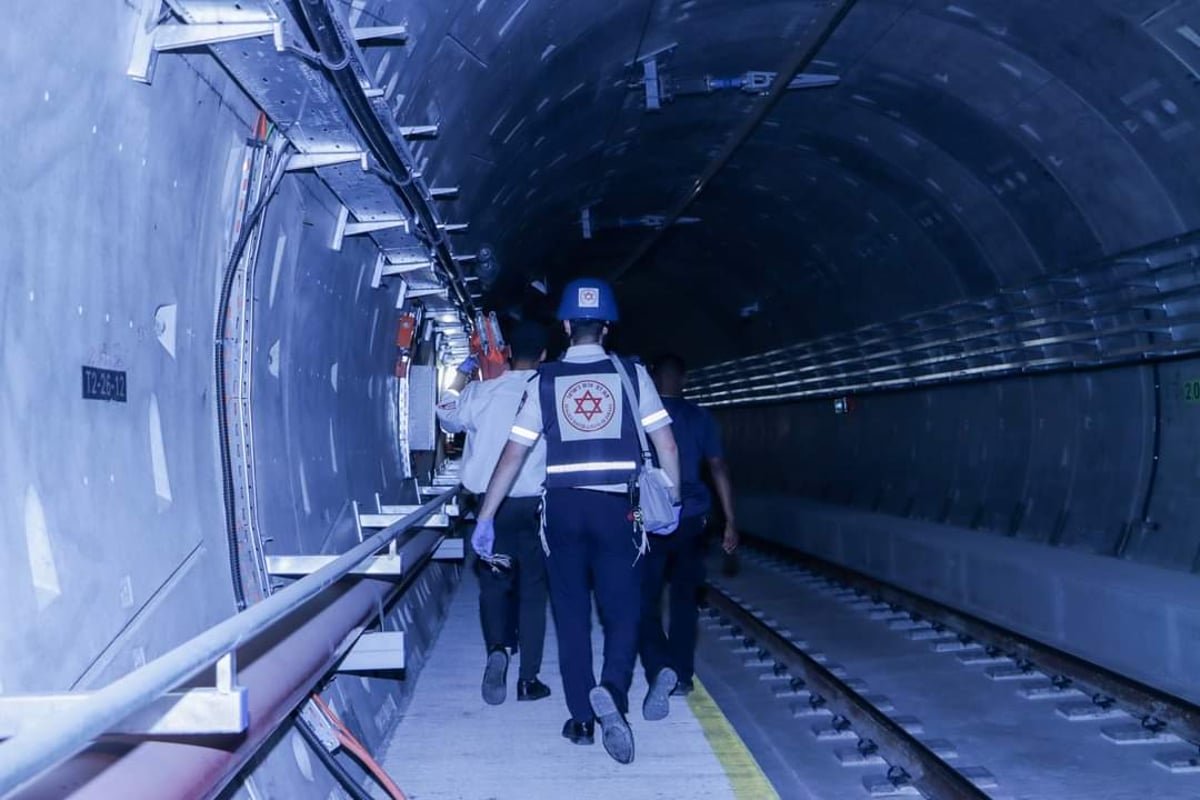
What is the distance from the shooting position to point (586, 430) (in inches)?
236

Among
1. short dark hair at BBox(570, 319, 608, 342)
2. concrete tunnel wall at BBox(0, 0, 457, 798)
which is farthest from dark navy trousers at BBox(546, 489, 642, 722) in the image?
concrete tunnel wall at BBox(0, 0, 457, 798)

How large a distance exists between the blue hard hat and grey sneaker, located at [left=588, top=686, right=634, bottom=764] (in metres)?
1.76

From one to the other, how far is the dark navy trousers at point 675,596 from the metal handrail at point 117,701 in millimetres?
4214

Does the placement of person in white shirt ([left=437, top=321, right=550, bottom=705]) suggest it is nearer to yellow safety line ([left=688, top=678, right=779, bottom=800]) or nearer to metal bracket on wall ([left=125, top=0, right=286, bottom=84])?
yellow safety line ([left=688, top=678, right=779, bottom=800])

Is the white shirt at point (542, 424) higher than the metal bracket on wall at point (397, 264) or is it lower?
lower

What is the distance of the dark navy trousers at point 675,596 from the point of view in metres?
7.17

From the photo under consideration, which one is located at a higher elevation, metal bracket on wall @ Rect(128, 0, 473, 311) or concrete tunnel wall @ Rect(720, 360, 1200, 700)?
metal bracket on wall @ Rect(128, 0, 473, 311)

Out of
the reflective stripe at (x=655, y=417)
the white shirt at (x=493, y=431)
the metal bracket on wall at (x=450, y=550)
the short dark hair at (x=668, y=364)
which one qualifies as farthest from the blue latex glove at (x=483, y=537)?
the metal bracket on wall at (x=450, y=550)

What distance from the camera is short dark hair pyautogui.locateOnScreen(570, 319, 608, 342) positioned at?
6200 millimetres

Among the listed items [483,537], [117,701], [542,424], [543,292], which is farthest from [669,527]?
[543,292]

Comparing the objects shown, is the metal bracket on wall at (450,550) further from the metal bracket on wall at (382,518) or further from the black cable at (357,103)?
the black cable at (357,103)

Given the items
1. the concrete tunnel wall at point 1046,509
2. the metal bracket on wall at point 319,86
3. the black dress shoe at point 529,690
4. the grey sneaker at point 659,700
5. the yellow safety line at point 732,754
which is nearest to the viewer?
the metal bracket on wall at point 319,86

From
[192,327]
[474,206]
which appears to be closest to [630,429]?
[192,327]

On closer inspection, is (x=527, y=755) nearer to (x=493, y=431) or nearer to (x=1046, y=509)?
(x=493, y=431)
